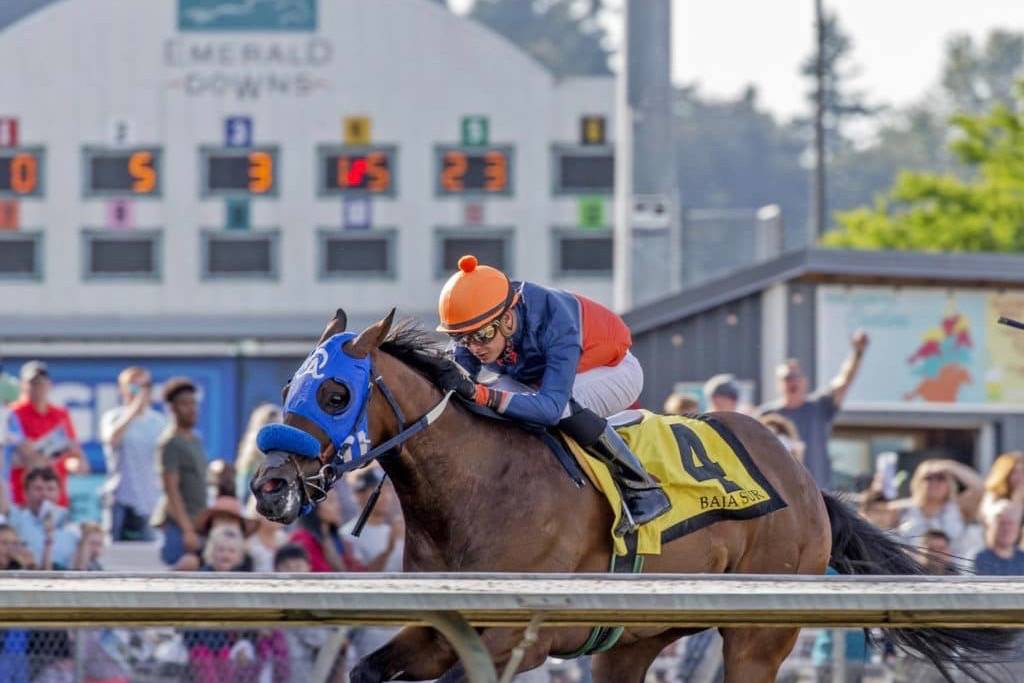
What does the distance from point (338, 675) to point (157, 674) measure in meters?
0.77

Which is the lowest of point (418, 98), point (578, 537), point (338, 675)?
point (338, 675)

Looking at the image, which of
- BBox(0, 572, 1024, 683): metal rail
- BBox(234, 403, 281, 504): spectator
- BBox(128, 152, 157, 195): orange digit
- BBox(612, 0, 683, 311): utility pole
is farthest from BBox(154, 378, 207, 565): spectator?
BBox(128, 152, 157, 195): orange digit

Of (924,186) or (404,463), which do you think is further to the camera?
(924,186)

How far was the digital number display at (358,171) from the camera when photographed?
20.7 metres

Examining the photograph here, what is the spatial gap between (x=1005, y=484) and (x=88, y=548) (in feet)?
14.3

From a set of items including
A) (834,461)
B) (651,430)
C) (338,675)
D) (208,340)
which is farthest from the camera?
(208,340)

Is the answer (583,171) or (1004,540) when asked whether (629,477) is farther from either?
(583,171)

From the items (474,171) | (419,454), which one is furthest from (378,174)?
(419,454)

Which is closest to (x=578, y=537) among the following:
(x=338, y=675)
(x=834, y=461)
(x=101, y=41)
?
(x=338, y=675)

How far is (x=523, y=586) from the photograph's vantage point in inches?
195

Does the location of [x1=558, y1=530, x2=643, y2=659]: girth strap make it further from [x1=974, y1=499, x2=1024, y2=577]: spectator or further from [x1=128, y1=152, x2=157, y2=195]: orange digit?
[x1=128, y1=152, x2=157, y2=195]: orange digit

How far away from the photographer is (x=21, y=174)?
20.8 m

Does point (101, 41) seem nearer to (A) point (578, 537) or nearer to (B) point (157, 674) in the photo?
(B) point (157, 674)

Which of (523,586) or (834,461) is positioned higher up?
(523,586)
